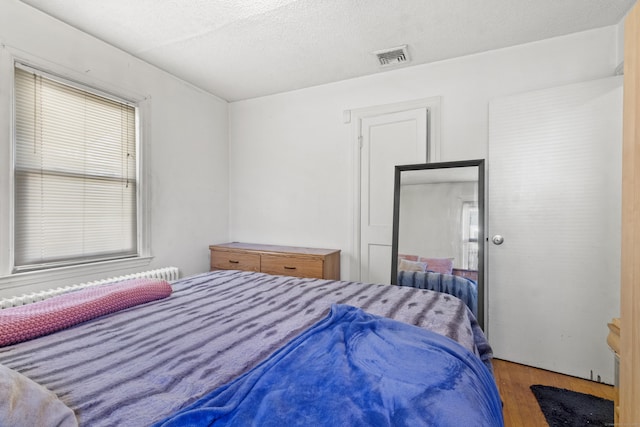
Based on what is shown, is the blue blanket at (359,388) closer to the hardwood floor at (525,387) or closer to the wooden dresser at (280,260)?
the hardwood floor at (525,387)

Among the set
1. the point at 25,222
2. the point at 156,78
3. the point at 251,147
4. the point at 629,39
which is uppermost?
the point at 156,78

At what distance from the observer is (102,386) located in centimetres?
78

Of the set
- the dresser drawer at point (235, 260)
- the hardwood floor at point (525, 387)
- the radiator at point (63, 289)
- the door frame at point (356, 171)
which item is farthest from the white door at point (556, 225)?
the radiator at point (63, 289)

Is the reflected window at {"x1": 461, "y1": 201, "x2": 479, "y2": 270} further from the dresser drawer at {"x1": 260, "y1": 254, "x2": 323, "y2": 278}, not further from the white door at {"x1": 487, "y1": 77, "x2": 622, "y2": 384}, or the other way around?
the dresser drawer at {"x1": 260, "y1": 254, "x2": 323, "y2": 278}

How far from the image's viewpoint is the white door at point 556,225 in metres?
2.10

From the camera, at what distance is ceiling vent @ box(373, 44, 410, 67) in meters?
2.52

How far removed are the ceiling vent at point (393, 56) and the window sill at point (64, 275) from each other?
2.79 m

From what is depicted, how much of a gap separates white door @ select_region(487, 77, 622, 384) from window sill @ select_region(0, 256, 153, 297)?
3.11m

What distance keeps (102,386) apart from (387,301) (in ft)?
3.97

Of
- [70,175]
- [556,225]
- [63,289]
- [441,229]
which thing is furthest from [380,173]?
[63,289]

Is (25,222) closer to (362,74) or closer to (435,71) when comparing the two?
(362,74)

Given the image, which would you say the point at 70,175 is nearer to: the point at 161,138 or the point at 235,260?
the point at 161,138

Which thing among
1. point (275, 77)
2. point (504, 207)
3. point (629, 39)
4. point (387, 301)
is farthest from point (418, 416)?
point (275, 77)

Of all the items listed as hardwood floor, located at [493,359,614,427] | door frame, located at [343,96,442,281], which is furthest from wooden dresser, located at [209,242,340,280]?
hardwood floor, located at [493,359,614,427]
